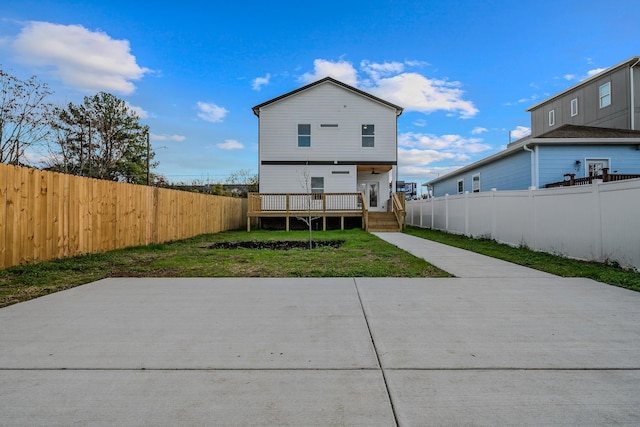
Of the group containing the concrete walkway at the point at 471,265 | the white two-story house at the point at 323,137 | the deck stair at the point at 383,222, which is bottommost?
the concrete walkway at the point at 471,265

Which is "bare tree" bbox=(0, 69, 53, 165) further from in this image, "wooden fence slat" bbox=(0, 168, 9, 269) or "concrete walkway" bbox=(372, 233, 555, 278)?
"concrete walkway" bbox=(372, 233, 555, 278)

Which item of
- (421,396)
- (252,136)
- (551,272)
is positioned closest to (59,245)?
(421,396)

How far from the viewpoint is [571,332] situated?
3111 millimetres

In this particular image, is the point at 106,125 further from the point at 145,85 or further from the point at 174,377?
the point at 174,377

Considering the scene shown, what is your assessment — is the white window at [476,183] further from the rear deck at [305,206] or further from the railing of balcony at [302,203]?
the railing of balcony at [302,203]

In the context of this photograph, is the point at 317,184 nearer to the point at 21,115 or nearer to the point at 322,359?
the point at 21,115

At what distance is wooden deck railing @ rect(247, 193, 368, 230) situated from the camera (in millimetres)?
16797

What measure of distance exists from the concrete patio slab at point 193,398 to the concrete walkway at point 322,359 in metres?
0.01

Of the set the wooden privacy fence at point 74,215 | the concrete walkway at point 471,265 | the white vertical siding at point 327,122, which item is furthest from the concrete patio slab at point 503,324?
the white vertical siding at point 327,122

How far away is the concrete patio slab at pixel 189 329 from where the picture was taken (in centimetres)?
255

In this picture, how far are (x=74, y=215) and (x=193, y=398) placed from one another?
707cm

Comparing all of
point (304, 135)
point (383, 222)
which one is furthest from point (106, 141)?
point (383, 222)

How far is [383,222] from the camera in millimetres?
16203

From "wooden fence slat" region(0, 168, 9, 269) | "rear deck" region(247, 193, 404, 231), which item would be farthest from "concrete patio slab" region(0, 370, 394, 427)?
"rear deck" region(247, 193, 404, 231)
